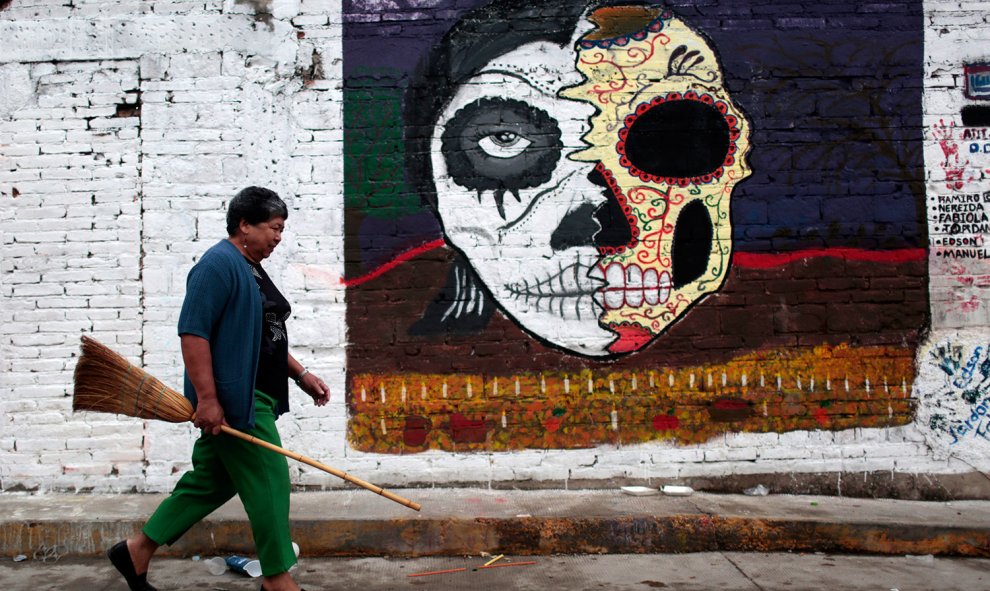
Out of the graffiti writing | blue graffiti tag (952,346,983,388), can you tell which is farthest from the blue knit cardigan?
blue graffiti tag (952,346,983,388)

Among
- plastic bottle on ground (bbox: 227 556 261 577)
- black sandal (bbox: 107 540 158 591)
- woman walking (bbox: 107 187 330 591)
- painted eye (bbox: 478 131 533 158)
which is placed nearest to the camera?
woman walking (bbox: 107 187 330 591)

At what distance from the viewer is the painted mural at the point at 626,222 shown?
521cm

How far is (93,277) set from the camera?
525 cm

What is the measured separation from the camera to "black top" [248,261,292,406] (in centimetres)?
347

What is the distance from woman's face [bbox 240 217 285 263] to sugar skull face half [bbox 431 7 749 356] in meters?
1.88

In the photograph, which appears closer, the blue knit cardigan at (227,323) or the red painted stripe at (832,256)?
the blue knit cardigan at (227,323)

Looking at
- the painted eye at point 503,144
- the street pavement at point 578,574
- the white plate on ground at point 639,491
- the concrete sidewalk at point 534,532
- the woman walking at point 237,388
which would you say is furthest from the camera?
the painted eye at point 503,144

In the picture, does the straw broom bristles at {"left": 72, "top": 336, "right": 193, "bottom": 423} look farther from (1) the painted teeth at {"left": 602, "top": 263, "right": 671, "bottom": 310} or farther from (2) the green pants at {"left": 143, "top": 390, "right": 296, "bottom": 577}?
(1) the painted teeth at {"left": 602, "top": 263, "right": 671, "bottom": 310}

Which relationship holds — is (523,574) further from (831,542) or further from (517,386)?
(831,542)

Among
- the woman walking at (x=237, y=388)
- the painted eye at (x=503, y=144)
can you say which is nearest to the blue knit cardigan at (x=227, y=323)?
the woman walking at (x=237, y=388)

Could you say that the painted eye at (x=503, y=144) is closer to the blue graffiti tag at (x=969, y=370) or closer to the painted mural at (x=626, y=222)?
the painted mural at (x=626, y=222)

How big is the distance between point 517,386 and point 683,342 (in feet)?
3.66

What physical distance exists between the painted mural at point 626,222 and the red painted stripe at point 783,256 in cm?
1

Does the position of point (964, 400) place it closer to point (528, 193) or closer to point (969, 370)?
point (969, 370)
